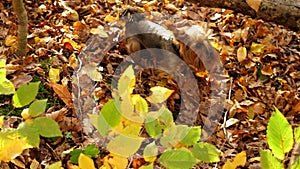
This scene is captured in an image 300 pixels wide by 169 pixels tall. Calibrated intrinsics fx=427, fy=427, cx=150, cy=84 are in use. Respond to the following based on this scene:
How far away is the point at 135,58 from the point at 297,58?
960 millimetres

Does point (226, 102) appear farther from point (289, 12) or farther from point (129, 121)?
point (129, 121)

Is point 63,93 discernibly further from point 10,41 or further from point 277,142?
point 277,142

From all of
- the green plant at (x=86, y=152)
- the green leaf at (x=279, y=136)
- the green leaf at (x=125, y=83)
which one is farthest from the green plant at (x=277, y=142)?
the green plant at (x=86, y=152)

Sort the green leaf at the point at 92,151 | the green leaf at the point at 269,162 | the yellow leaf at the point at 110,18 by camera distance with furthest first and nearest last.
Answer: the yellow leaf at the point at 110,18 < the green leaf at the point at 92,151 < the green leaf at the point at 269,162

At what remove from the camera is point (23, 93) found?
923 millimetres

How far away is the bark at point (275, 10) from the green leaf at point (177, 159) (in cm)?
131

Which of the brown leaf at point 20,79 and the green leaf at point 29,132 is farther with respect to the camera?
the brown leaf at point 20,79

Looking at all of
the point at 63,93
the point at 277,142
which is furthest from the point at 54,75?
the point at 277,142

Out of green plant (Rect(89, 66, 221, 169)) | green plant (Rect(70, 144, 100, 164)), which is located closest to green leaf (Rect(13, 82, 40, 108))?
green plant (Rect(89, 66, 221, 169))

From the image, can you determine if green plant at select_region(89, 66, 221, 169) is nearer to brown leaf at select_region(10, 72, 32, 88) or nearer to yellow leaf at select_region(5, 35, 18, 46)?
brown leaf at select_region(10, 72, 32, 88)

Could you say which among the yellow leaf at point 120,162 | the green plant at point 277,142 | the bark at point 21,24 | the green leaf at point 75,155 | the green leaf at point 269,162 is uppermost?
the green plant at point 277,142

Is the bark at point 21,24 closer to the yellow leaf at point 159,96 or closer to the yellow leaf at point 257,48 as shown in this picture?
the yellow leaf at point 159,96

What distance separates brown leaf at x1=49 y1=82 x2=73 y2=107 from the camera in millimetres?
2043

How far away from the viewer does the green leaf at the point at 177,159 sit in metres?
0.88
